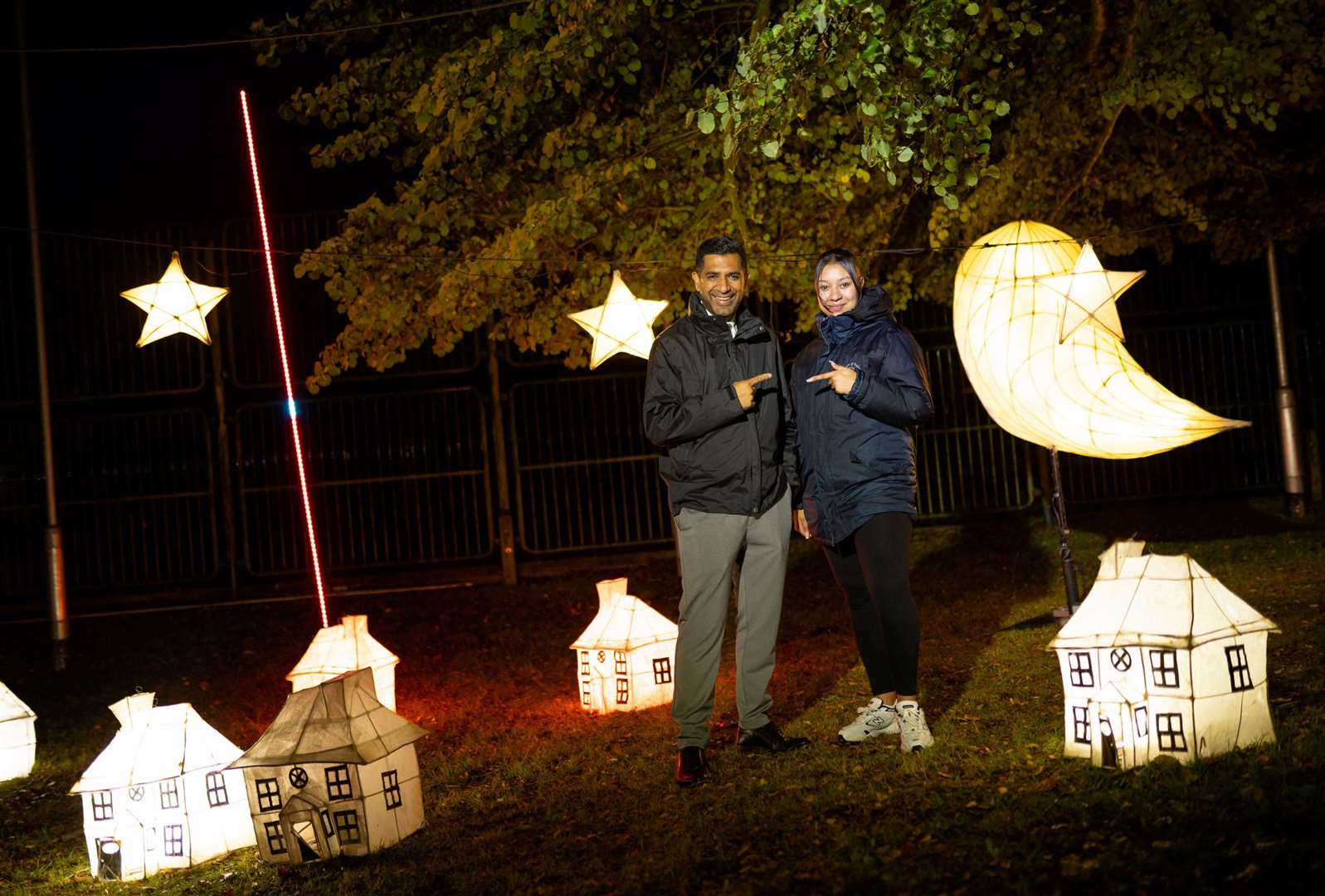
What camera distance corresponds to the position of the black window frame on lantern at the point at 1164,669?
4270mm

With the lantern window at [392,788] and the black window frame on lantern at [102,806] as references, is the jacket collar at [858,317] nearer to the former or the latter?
the lantern window at [392,788]

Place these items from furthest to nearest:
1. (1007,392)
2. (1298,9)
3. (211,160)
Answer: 1. (211,160)
2. (1298,9)
3. (1007,392)

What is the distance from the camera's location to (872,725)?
534cm

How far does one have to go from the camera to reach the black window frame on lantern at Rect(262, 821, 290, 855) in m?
4.63

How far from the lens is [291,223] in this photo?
13.8 metres

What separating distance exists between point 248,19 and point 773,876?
15.8 meters

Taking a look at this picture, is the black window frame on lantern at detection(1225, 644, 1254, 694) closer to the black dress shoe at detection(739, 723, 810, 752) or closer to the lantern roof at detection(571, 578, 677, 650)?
the black dress shoe at detection(739, 723, 810, 752)

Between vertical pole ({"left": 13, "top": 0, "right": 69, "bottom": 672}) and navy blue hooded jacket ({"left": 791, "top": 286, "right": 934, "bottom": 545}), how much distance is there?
7.61 metres

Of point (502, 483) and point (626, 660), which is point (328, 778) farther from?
point (502, 483)

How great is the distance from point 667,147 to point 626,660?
4.15m

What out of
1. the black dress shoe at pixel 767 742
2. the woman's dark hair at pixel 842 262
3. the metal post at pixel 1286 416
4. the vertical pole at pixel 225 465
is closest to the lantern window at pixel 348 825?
the black dress shoe at pixel 767 742

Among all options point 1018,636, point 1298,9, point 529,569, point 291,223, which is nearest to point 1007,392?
point 1018,636

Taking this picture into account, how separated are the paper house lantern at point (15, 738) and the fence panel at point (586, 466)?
695cm

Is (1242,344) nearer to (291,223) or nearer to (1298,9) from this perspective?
(1298,9)
